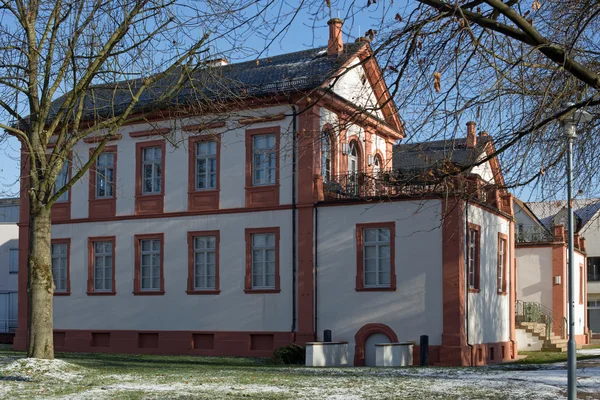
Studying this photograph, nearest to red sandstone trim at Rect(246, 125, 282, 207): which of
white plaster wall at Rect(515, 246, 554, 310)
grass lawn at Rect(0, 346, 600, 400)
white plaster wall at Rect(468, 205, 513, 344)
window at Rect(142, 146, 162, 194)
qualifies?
window at Rect(142, 146, 162, 194)

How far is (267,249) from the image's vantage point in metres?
27.5

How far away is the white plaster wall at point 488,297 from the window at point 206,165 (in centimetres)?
813

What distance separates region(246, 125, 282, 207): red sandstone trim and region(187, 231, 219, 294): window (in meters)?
→ 1.70

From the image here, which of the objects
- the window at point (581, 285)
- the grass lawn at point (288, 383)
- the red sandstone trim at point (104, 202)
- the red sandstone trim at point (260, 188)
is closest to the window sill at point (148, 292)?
the red sandstone trim at point (104, 202)

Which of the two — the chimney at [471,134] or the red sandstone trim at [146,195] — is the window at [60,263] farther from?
the chimney at [471,134]

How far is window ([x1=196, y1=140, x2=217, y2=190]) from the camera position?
1133 inches

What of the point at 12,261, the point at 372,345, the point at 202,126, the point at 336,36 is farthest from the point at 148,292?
the point at 12,261

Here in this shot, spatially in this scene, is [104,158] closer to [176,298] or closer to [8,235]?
[176,298]

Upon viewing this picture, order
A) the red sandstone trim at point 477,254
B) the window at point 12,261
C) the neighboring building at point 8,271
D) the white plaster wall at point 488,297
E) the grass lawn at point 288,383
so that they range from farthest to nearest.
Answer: the window at point 12,261 → the neighboring building at point 8,271 → the red sandstone trim at point 477,254 → the white plaster wall at point 488,297 → the grass lawn at point 288,383

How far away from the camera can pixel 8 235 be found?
171 ft

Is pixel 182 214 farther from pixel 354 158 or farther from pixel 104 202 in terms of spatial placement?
pixel 354 158

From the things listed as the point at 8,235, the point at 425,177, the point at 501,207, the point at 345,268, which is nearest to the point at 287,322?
the point at 345,268

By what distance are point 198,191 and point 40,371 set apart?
12.9m

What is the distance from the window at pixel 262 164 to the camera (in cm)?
2764
